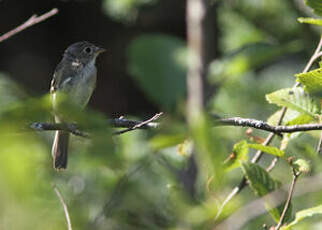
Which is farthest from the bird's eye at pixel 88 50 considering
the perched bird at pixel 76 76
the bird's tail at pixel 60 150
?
the bird's tail at pixel 60 150

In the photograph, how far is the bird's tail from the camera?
274cm

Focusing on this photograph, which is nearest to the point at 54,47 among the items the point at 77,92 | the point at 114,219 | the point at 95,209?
the point at 77,92

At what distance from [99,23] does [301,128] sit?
2.94 meters

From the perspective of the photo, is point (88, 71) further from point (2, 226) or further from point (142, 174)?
point (2, 226)

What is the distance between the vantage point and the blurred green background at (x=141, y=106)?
2.22 feet

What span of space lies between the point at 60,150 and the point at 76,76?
2.00 ft

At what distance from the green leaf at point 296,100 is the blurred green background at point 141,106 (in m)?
0.14

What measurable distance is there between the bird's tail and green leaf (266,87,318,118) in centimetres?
138

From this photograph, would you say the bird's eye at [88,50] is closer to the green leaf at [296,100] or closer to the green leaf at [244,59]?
the green leaf at [244,59]

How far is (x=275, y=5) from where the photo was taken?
352 centimetres

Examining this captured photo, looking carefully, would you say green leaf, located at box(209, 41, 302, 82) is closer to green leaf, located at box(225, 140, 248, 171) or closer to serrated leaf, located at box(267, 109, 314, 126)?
serrated leaf, located at box(267, 109, 314, 126)

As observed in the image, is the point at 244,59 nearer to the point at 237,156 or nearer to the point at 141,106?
the point at 237,156

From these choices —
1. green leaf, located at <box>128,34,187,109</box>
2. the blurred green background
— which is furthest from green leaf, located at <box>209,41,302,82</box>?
green leaf, located at <box>128,34,187,109</box>

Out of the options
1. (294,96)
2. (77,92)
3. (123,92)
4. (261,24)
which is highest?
(294,96)
